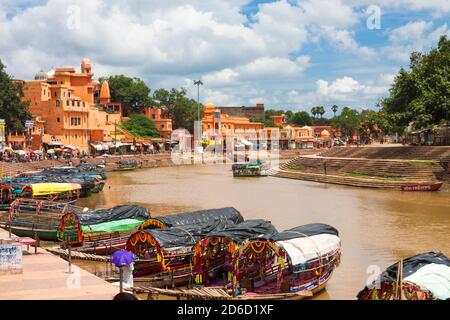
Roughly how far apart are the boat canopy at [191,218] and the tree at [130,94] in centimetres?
8435

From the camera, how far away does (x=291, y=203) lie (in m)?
34.0

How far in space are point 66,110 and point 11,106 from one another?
1305cm

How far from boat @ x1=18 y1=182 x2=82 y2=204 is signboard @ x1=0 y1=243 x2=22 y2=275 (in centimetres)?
1621


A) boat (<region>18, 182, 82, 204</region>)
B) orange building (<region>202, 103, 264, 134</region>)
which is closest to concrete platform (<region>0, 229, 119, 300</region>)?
boat (<region>18, 182, 82, 204</region>)

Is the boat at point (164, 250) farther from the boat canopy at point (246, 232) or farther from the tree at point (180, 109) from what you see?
the tree at point (180, 109)

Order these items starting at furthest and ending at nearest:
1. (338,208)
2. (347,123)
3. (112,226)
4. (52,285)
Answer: (347,123) → (338,208) → (112,226) → (52,285)

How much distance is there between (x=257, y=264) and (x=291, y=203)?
2029 cm

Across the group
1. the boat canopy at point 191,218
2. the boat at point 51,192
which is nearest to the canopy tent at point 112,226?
the boat canopy at point 191,218

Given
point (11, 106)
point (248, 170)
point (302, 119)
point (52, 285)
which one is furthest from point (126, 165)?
point (302, 119)

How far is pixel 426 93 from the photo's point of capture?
4784 cm

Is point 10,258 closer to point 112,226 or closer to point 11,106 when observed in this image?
point 112,226

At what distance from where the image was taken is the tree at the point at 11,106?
2265 inches
